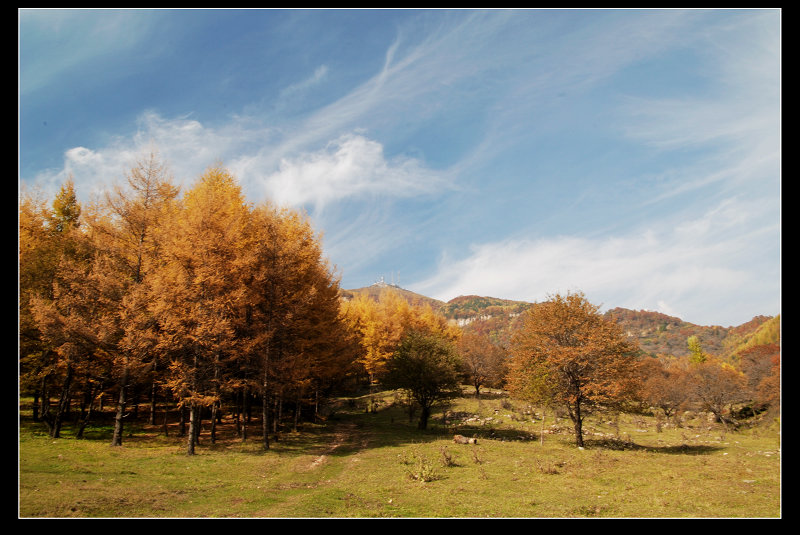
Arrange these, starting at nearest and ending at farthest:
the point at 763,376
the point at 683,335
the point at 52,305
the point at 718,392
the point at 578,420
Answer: the point at 52,305
the point at 578,420
the point at 718,392
the point at 763,376
the point at 683,335

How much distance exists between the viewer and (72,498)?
9.03 meters

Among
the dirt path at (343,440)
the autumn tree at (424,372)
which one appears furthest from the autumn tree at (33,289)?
the autumn tree at (424,372)

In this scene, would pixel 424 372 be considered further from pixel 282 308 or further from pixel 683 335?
pixel 683 335

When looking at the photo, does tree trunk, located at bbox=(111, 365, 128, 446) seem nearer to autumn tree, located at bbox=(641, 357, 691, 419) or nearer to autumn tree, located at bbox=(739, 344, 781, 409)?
autumn tree, located at bbox=(641, 357, 691, 419)

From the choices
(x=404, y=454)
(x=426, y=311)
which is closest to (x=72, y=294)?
(x=404, y=454)

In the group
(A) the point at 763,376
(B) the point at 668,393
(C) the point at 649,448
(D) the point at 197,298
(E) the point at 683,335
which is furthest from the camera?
(E) the point at 683,335

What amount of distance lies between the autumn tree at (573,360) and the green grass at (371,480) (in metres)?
3.23

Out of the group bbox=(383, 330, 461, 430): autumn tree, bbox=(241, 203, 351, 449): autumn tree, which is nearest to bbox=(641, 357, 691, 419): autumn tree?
bbox=(383, 330, 461, 430): autumn tree

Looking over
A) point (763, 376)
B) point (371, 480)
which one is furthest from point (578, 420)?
point (763, 376)

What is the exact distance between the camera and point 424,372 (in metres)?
28.7

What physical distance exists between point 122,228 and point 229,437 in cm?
1352

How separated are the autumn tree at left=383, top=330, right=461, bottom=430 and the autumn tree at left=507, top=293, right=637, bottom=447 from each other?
17.0 ft

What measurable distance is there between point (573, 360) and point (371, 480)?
16255mm
